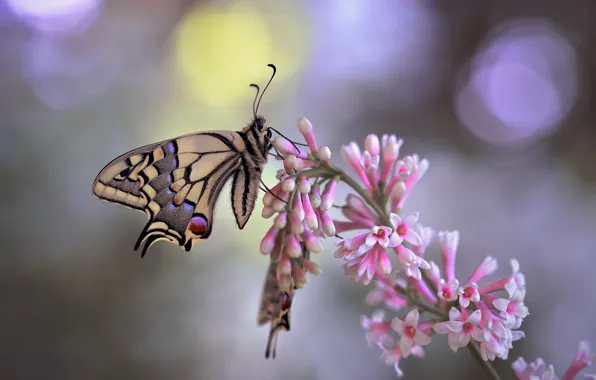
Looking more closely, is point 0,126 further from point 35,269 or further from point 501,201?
point 501,201

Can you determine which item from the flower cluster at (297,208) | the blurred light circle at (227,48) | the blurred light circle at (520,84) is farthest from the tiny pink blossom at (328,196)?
the blurred light circle at (520,84)

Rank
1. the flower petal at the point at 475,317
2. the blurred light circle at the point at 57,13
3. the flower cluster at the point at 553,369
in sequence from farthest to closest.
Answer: the blurred light circle at the point at 57,13, the flower cluster at the point at 553,369, the flower petal at the point at 475,317

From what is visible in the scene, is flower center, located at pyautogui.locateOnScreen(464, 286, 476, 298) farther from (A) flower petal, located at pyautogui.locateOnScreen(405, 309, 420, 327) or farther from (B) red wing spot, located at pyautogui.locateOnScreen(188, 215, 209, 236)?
(B) red wing spot, located at pyautogui.locateOnScreen(188, 215, 209, 236)

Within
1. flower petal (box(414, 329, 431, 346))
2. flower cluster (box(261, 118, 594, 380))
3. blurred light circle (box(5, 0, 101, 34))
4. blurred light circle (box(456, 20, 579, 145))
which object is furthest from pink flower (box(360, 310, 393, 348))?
blurred light circle (box(5, 0, 101, 34))

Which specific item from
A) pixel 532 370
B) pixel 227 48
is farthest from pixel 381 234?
pixel 227 48

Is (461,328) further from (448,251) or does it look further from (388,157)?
(388,157)

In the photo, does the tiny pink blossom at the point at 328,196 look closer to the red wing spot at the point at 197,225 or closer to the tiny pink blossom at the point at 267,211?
the tiny pink blossom at the point at 267,211
